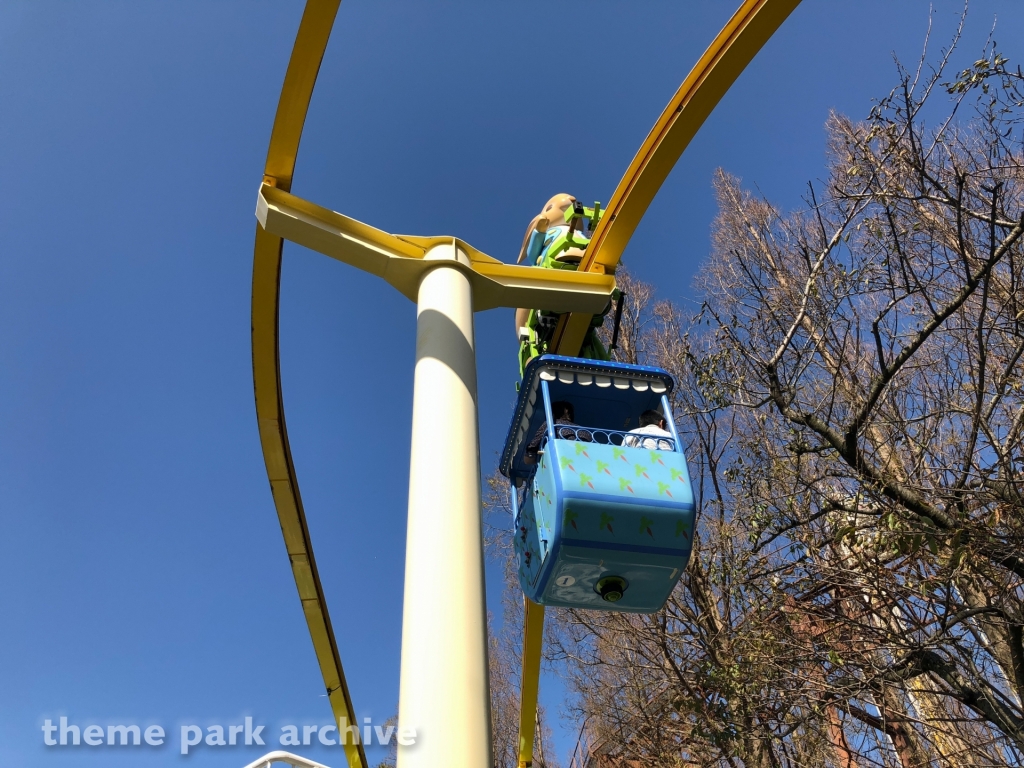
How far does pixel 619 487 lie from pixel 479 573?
818mm

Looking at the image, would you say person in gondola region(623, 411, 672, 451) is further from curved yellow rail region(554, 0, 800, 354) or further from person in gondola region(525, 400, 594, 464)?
curved yellow rail region(554, 0, 800, 354)

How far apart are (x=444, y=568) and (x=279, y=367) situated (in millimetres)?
2951

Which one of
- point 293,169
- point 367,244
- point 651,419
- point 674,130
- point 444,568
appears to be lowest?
point 444,568

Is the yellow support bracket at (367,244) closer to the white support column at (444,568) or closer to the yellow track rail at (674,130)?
the white support column at (444,568)

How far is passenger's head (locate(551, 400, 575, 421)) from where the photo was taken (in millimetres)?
3786

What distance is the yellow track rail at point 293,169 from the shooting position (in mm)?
3439

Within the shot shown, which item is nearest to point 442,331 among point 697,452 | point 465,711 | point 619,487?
point 619,487

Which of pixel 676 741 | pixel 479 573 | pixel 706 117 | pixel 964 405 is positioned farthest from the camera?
pixel 676 741

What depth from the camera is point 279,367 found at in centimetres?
493

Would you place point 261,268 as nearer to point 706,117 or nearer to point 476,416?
point 476,416

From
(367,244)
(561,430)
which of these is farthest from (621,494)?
(367,244)

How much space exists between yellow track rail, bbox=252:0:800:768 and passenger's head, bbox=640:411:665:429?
2.66 ft

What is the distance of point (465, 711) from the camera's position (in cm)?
221

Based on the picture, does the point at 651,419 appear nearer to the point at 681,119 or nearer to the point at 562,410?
the point at 562,410
